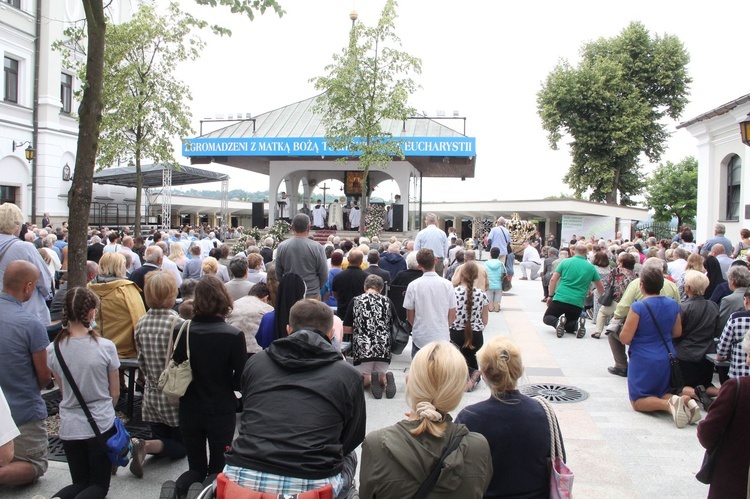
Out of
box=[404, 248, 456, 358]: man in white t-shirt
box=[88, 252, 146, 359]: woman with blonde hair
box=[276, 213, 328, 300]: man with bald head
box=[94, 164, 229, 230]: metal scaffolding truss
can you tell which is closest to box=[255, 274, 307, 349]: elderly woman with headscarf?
box=[276, 213, 328, 300]: man with bald head

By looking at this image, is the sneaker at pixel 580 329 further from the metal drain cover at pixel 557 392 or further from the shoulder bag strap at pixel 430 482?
the shoulder bag strap at pixel 430 482

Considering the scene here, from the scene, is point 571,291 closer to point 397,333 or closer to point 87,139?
point 397,333

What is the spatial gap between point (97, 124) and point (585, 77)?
36950mm

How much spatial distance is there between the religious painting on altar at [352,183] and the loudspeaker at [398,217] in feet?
12.4

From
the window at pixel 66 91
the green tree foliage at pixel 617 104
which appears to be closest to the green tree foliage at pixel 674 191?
the green tree foliage at pixel 617 104

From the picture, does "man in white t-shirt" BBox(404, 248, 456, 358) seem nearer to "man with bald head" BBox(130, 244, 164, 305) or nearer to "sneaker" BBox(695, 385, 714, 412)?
"sneaker" BBox(695, 385, 714, 412)

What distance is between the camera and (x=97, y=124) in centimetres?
576

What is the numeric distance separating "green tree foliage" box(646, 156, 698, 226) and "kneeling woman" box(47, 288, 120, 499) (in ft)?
211

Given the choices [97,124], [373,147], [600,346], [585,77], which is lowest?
[600,346]

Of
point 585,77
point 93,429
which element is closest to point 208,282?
point 93,429

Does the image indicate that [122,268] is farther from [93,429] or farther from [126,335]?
[93,429]

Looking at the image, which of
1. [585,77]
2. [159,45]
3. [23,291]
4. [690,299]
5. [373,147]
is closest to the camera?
[23,291]

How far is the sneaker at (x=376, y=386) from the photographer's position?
7.02 meters

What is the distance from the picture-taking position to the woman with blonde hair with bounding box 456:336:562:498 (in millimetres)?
2936
